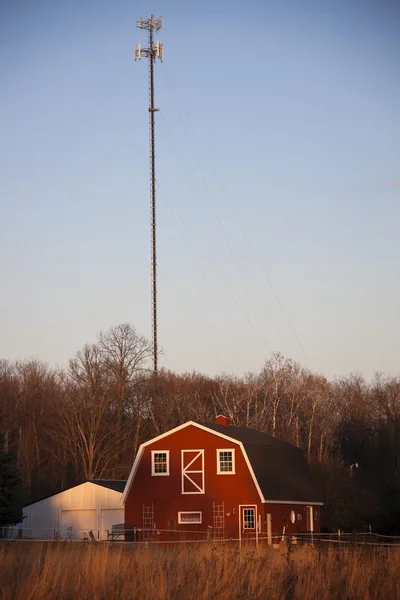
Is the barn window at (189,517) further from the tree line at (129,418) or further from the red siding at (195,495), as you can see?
the tree line at (129,418)

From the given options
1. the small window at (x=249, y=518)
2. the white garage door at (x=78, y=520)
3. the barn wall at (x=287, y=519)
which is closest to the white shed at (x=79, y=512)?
the white garage door at (x=78, y=520)

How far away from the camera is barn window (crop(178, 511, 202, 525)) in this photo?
45906mm

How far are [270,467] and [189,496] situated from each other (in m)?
4.73

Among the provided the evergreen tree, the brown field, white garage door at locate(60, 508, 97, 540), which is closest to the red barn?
the evergreen tree

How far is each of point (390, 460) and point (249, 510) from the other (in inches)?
1321

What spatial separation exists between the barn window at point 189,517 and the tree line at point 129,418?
21.9m

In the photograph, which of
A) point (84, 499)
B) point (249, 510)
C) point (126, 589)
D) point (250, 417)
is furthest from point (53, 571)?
point (250, 417)

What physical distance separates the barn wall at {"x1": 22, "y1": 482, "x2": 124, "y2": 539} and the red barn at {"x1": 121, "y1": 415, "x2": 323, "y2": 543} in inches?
246

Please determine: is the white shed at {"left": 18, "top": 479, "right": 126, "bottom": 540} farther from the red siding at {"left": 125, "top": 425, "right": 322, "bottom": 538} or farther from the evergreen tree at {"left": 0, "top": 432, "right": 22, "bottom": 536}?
the evergreen tree at {"left": 0, "top": 432, "right": 22, "bottom": 536}

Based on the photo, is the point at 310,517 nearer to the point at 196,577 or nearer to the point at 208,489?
the point at 208,489

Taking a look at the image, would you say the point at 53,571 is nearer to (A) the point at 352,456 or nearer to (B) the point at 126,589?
(B) the point at 126,589

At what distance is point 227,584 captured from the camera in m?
13.9

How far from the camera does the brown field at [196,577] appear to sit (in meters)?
13.1

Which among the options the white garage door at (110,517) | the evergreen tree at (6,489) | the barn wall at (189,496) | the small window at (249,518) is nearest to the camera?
the evergreen tree at (6,489)
